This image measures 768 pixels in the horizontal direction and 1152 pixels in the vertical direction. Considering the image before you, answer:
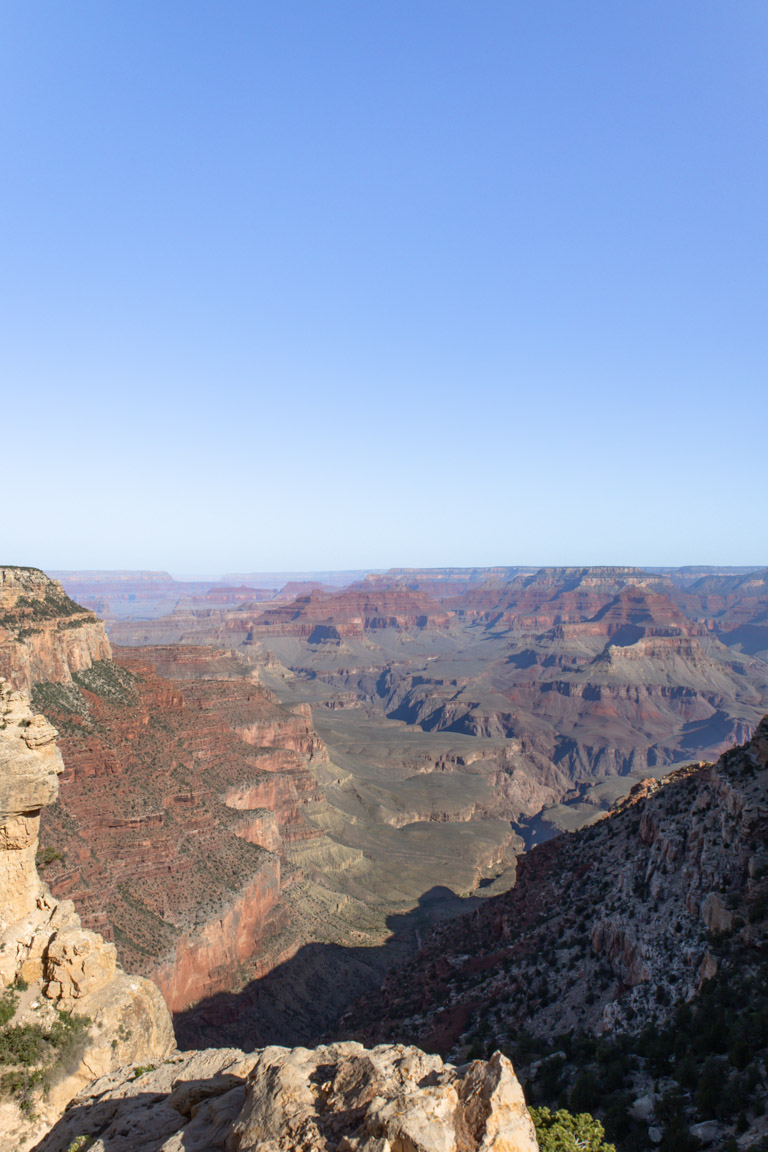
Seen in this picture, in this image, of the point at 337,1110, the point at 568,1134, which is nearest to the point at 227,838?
the point at 568,1134

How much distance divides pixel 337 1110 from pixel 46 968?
43.6ft

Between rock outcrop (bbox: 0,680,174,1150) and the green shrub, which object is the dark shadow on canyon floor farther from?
the green shrub

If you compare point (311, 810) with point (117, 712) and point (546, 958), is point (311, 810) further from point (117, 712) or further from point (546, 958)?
point (546, 958)

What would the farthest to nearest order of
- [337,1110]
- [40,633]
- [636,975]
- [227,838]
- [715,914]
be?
[40,633]
[227,838]
[636,975]
[715,914]
[337,1110]

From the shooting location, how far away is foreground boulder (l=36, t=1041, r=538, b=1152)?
10164 millimetres

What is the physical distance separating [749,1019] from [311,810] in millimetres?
72736

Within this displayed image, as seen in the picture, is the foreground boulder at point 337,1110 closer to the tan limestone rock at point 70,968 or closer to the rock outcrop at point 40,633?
the tan limestone rock at point 70,968

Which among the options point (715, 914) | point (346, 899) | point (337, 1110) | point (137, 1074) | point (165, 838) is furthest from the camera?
point (346, 899)

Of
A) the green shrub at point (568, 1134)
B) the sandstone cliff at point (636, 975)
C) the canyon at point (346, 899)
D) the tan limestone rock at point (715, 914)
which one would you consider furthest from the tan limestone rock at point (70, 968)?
the tan limestone rock at point (715, 914)

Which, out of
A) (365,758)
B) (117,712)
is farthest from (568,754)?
(117,712)

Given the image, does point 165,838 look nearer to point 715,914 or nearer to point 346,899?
→ point 346,899

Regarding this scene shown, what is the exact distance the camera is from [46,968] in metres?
20.2

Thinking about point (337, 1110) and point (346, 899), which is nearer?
point (337, 1110)

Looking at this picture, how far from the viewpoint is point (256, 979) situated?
163 feet
